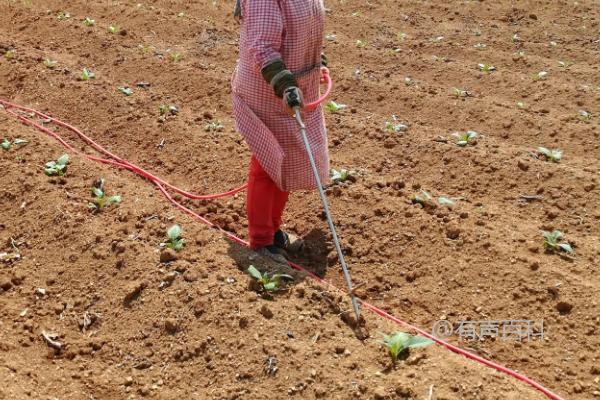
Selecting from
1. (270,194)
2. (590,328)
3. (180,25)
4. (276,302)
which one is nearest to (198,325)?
(276,302)

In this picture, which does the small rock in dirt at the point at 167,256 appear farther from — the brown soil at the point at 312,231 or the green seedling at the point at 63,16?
the green seedling at the point at 63,16

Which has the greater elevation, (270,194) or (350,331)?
(270,194)

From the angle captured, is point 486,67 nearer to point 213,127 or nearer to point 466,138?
point 466,138

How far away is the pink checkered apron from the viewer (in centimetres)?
319

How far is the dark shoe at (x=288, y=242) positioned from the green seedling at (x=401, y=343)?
1261 mm

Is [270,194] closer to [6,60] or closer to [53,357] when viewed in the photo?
[53,357]

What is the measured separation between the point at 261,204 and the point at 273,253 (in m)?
0.35

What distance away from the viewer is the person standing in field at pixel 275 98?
3173 mm

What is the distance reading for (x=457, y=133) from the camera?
17.7ft

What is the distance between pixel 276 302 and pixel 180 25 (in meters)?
5.62

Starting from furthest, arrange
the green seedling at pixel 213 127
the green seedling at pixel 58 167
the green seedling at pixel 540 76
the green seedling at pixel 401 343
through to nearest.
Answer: the green seedling at pixel 540 76 < the green seedling at pixel 213 127 < the green seedling at pixel 58 167 < the green seedling at pixel 401 343

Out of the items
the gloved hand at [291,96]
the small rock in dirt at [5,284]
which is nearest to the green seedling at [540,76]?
the gloved hand at [291,96]

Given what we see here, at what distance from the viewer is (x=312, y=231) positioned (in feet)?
14.4

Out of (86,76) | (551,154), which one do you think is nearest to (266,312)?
(551,154)
